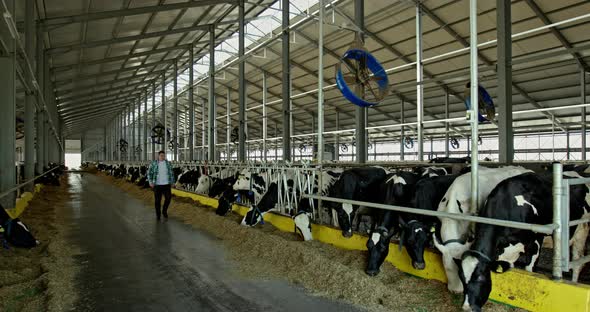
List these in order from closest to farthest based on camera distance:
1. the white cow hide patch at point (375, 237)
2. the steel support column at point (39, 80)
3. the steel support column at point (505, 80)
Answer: the white cow hide patch at point (375, 237)
the steel support column at point (505, 80)
the steel support column at point (39, 80)

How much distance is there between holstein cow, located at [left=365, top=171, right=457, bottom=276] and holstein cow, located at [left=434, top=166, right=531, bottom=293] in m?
0.25

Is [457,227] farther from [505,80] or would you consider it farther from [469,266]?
[505,80]

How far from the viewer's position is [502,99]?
26.7ft

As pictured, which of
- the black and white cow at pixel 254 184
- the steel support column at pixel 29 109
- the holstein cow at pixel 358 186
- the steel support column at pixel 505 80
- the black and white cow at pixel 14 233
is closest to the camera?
the black and white cow at pixel 14 233

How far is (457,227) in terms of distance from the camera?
4.36 m

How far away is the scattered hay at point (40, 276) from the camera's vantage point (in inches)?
161

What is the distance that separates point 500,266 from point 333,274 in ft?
6.17

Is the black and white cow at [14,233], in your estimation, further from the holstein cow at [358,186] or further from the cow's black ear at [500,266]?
the cow's black ear at [500,266]

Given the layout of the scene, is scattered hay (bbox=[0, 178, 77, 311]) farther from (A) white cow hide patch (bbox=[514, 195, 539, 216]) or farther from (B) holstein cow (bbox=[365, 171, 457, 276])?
(A) white cow hide patch (bbox=[514, 195, 539, 216])

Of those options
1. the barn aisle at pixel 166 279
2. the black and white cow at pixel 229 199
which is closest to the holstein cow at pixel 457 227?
the barn aisle at pixel 166 279

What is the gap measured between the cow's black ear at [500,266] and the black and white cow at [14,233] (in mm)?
6258

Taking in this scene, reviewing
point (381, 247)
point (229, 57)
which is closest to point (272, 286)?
point (381, 247)

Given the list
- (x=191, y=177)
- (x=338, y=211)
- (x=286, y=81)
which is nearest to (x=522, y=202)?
(x=338, y=211)

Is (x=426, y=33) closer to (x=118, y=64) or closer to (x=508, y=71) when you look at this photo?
(x=508, y=71)
